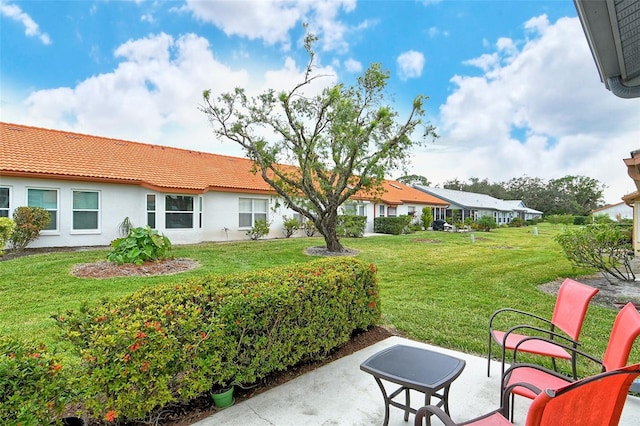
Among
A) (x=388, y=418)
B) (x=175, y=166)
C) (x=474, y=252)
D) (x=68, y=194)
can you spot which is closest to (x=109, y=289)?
(x=388, y=418)

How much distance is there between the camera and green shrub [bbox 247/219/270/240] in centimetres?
1666

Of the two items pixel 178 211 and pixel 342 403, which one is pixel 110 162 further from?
pixel 342 403

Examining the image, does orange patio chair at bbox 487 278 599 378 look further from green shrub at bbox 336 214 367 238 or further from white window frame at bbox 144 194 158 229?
white window frame at bbox 144 194 158 229

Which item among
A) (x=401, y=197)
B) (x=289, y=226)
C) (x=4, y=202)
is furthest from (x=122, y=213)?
(x=401, y=197)

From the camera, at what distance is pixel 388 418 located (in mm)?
2482

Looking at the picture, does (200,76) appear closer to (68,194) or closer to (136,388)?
(68,194)

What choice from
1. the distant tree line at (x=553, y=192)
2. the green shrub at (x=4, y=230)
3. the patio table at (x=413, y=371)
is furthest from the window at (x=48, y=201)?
the distant tree line at (x=553, y=192)

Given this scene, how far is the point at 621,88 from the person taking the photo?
3.46 meters

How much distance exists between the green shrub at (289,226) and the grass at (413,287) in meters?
5.26

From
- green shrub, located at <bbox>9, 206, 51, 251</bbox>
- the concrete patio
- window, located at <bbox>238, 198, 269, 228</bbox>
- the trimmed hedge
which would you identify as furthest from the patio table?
window, located at <bbox>238, 198, 269, 228</bbox>

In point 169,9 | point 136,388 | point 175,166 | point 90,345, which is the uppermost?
point 169,9

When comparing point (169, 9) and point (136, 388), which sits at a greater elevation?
point (169, 9)

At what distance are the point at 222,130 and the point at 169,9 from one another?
13.1ft

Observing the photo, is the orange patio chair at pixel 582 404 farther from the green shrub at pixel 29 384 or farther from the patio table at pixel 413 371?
the green shrub at pixel 29 384
